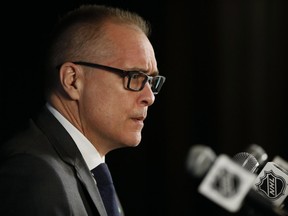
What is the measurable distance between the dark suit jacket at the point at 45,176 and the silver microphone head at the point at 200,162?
18.3 inches

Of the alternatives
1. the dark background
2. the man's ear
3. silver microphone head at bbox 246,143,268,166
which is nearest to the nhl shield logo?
silver microphone head at bbox 246,143,268,166

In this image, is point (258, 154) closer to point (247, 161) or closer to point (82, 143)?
point (247, 161)

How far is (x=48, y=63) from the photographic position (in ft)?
4.86

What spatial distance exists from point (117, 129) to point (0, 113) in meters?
1.28

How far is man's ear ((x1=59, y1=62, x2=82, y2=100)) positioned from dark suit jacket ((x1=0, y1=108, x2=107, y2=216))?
0.34 ft

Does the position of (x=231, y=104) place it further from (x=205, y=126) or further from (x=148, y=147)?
(x=148, y=147)

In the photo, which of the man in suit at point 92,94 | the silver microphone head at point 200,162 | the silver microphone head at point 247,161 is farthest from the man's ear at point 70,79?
the silver microphone head at point 200,162

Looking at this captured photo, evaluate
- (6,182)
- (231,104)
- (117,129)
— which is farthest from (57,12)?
(6,182)

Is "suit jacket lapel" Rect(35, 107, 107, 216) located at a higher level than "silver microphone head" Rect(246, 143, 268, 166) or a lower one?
lower

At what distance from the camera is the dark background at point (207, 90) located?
9.15ft

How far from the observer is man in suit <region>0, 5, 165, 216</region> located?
1.26 meters

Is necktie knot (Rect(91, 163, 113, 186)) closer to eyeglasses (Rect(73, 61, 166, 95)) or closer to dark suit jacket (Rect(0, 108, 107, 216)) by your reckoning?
dark suit jacket (Rect(0, 108, 107, 216))

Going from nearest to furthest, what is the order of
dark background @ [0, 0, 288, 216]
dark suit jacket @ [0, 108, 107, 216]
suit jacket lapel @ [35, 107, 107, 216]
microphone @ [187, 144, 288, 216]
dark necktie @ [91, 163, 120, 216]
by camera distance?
microphone @ [187, 144, 288, 216] < dark suit jacket @ [0, 108, 107, 216] < suit jacket lapel @ [35, 107, 107, 216] < dark necktie @ [91, 163, 120, 216] < dark background @ [0, 0, 288, 216]

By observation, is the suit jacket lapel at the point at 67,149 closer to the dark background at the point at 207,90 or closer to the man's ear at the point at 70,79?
the man's ear at the point at 70,79
